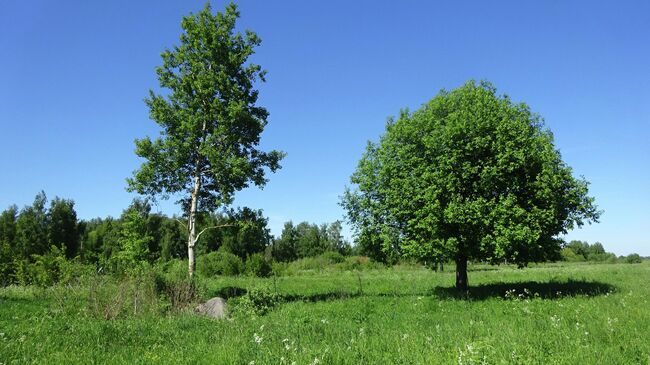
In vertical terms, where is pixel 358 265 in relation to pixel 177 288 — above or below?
below

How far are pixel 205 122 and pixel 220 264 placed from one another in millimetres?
32351

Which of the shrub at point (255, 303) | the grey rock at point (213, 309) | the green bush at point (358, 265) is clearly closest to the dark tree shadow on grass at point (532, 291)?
the shrub at point (255, 303)

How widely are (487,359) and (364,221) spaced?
54.4 feet

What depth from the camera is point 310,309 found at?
18.5 metres

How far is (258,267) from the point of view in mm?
53375

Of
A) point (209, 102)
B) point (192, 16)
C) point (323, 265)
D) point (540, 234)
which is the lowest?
point (323, 265)

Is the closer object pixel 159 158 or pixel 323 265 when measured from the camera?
pixel 159 158

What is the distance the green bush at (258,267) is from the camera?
52.8 m

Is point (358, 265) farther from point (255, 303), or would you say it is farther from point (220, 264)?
point (255, 303)

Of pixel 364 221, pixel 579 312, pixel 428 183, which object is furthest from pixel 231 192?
pixel 579 312

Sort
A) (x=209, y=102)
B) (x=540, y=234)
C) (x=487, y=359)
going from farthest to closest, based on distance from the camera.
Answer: (x=209, y=102), (x=540, y=234), (x=487, y=359)

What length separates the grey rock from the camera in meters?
18.1

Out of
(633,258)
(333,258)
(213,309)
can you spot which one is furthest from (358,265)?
(633,258)

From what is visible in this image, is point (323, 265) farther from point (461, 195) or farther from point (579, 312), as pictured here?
point (579, 312)
